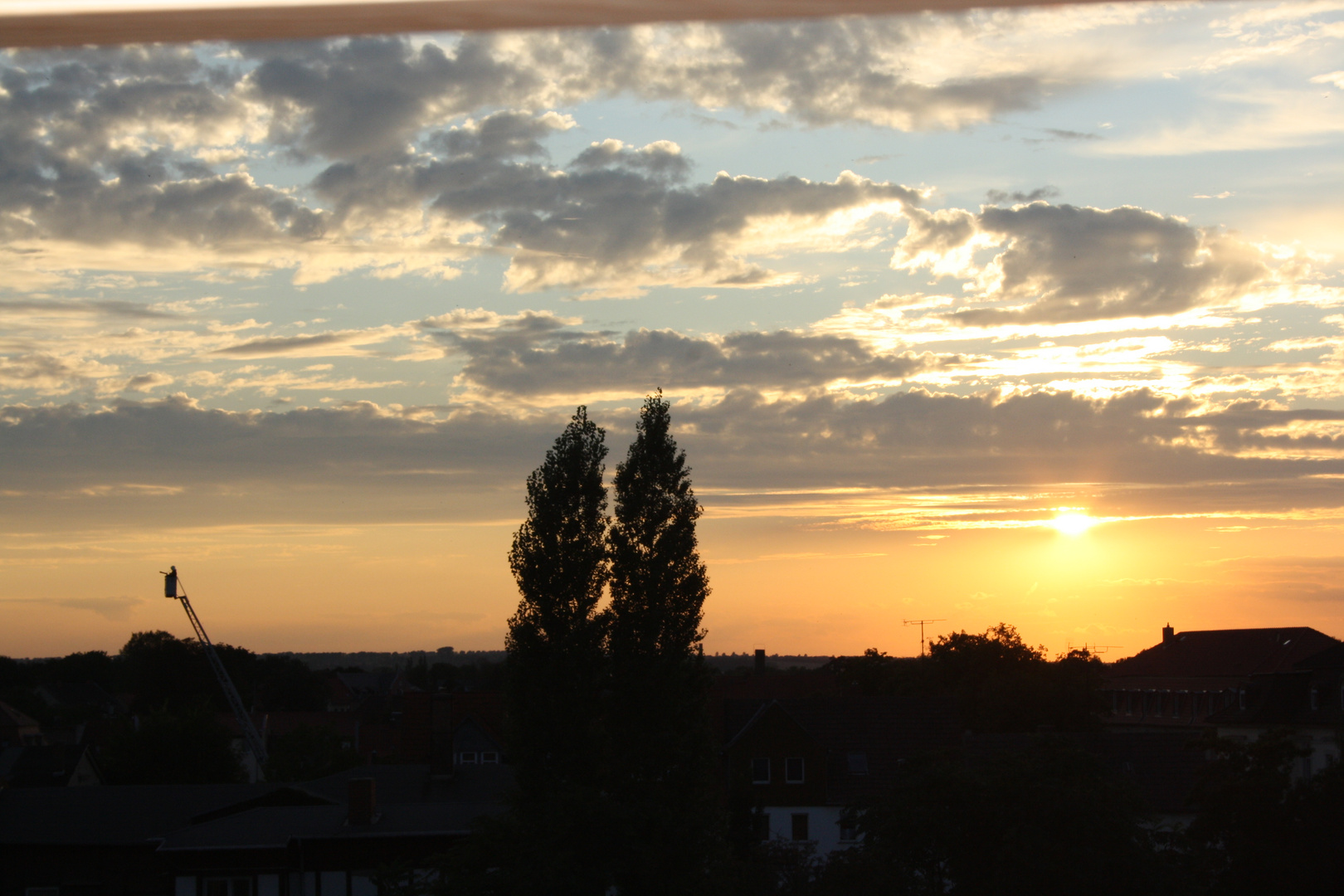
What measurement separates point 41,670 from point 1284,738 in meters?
162

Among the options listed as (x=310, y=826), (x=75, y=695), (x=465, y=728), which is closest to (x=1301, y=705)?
(x=465, y=728)

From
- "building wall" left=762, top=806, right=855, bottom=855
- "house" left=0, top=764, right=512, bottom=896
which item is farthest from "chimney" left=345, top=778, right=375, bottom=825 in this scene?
"building wall" left=762, top=806, right=855, bottom=855

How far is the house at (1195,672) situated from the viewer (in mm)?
74062

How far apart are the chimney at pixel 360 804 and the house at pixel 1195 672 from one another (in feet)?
183

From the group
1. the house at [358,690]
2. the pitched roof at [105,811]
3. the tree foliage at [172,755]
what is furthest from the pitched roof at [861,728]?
the house at [358,690]

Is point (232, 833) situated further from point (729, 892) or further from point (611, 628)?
point (729, 892)

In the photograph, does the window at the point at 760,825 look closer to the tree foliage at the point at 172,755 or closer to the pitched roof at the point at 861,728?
the pitched roof at the point at 861,728

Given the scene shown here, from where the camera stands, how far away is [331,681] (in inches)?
6280

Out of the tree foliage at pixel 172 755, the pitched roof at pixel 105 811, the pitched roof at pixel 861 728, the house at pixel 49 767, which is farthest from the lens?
the house at pixel 49 767

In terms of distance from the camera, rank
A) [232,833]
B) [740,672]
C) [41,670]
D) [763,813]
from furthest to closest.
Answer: [41,670], [740,672], [763,813], [232,833]

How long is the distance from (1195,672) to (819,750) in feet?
151

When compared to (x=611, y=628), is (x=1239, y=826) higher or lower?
lower

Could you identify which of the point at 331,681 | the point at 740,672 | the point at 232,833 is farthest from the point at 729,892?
the point at 331,681

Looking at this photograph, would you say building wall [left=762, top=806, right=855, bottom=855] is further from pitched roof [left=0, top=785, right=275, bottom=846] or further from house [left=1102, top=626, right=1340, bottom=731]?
house [left=1102, top=626, right=1340, bottom=731]
